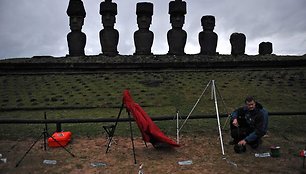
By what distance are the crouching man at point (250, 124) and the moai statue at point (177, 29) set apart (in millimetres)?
13178

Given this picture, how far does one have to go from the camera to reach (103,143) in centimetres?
744

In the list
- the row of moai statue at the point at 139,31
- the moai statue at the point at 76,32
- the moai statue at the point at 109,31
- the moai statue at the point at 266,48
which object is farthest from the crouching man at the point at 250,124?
the moai statue at the point at 266,48

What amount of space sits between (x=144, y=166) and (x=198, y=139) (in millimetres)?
2190

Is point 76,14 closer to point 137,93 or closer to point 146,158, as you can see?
point 137,93

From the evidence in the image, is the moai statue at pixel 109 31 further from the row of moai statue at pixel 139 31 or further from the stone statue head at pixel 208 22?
the stone statue head at pixel 208 22

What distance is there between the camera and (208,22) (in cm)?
2039

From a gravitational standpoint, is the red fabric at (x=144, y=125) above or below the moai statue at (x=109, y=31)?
below

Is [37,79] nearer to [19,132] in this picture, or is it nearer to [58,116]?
[58,116]

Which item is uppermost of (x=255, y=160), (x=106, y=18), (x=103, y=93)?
(x=106, y=18)

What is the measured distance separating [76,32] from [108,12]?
244 cm

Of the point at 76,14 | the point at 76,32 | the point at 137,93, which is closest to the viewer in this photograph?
the point at 137,93

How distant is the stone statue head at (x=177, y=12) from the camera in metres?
19.6

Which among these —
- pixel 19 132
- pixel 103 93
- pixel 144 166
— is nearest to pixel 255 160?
pixel 144 166

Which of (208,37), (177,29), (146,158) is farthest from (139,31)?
(146,158)
